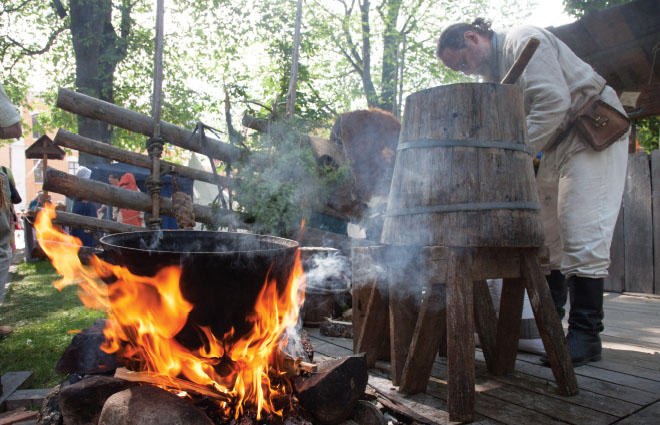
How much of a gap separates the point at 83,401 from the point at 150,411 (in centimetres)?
45

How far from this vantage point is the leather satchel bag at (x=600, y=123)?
2758 millimetres

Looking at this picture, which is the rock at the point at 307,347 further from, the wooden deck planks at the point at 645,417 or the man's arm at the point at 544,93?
the man's arm at the point at 544,93

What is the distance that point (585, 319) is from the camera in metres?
2.82

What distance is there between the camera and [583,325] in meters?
2.86

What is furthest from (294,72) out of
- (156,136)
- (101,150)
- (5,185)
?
(5,185)

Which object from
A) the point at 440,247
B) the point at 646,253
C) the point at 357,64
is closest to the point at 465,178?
the point at 440,247

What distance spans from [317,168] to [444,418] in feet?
13.4

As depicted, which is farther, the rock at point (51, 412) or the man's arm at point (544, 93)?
the man's arm at point (544, 93)

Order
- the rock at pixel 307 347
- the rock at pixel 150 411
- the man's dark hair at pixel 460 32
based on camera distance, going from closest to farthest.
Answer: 1. the rock at pixel 150 411
2. the rock at pixel 307 347
3. the man's dark hair at pixel 460 32

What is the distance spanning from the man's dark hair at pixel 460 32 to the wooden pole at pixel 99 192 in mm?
3481

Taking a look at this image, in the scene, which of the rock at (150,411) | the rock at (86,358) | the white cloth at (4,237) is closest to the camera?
the rock at (150,411)

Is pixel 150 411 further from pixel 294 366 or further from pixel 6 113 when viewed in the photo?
pixel 6 113

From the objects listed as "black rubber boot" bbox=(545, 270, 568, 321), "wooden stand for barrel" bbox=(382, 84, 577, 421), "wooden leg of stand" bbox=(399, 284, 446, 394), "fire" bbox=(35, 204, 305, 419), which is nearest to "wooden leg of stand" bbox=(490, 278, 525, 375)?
"wooden stand for barrel" bbox=(382, 84, 577, 421)

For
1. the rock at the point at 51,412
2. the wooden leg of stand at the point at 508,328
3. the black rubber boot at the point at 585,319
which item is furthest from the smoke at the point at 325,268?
the rock at the point at 51,412
